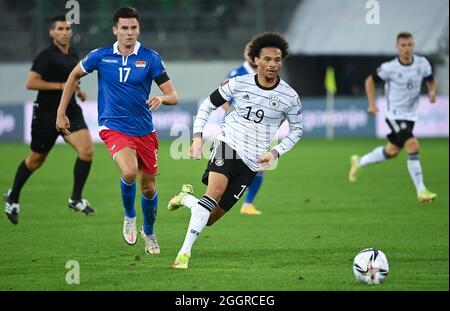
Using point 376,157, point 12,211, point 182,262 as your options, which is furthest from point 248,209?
point 182,262

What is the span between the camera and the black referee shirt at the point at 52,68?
13.0 m

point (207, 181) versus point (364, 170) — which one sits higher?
point (364, 170)

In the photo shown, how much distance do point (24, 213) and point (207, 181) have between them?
17.6 feet

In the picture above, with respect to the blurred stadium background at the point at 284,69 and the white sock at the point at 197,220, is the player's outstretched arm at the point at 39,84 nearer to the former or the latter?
the blurred stadium background at the point at 284,69

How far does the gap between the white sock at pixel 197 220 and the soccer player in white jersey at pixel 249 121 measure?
2.7 inches

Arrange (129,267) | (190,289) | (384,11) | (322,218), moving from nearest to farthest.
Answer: (190,289), (129,267), (322,218), (384,11)

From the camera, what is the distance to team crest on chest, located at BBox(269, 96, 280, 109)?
30.8 feet

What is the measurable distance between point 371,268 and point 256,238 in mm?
3305

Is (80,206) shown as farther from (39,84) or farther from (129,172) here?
(129,172)

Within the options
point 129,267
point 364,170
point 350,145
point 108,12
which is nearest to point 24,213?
point 129,267

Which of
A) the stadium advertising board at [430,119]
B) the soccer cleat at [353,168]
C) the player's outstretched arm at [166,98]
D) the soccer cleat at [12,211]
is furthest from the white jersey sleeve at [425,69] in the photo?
the stadium advertising board at [430,119]

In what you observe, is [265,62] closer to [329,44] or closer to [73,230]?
[73,230]

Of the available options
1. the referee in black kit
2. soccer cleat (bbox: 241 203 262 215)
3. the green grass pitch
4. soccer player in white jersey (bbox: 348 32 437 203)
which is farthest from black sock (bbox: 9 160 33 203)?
soccer player in white jersey (bbox: 348 32 437 203)

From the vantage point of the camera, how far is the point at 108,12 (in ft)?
107
